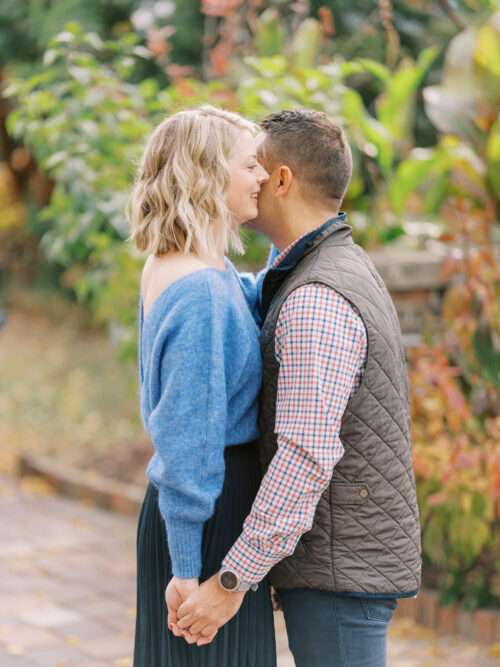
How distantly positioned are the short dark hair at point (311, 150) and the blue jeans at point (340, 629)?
840 mm

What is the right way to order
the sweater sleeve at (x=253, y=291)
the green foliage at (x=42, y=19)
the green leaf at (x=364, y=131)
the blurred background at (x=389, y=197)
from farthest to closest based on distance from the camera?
the green foliage at (x=42, y=19) → the green leaf at (x=364, y=131) → the blurred background at (x=389, y=197) → the sweater sleeve at (x=253, y=291)

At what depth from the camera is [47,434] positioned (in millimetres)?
8320

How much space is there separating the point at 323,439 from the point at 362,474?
0.16 metres

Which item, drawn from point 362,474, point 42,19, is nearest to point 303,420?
point 362,474

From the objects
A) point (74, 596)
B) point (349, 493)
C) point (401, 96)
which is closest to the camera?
point (349, 493)

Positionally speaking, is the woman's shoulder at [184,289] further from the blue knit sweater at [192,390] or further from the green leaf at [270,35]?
the green leaf at [270,35]

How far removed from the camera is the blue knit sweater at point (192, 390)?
6.33 ft

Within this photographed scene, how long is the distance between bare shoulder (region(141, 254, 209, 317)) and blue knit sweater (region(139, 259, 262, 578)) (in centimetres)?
2

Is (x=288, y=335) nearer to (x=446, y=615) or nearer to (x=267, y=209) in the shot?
(x=267, y=209)

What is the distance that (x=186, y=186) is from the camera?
1989 millimetres

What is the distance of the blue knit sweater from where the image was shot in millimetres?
1931

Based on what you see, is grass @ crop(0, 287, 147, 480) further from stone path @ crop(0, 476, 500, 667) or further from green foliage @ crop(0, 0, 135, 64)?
green foliage @ crop(0, 0, 135, 64)

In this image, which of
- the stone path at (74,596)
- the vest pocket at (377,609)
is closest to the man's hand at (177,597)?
the vest pocket at (377,609)

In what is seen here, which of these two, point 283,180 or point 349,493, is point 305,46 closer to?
point 283,180
